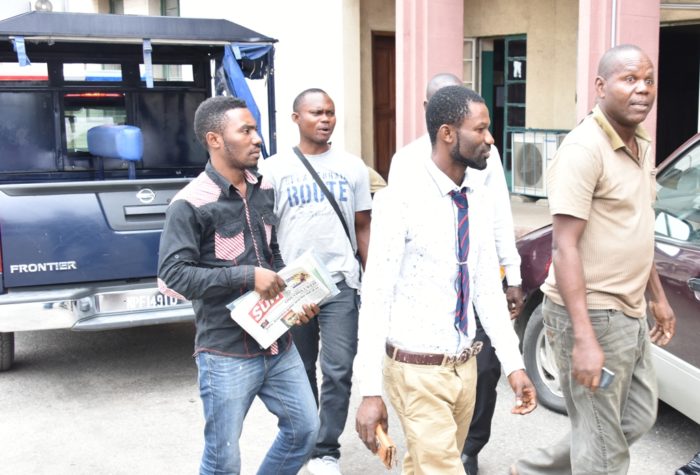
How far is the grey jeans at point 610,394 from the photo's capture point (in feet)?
11.1

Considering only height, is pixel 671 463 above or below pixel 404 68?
below

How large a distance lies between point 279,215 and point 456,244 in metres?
1.64

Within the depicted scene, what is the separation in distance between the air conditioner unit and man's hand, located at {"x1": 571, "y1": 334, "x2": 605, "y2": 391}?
33.1 ft

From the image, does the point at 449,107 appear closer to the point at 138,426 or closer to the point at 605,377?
the point at 605,377

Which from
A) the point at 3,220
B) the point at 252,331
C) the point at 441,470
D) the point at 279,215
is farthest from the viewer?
the point at 3,220

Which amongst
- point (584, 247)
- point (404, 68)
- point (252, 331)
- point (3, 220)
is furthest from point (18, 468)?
point (404, 68)

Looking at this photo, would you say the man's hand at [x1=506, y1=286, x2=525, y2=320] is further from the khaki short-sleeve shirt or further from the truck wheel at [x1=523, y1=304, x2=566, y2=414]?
the khaki short-sleeve shirt

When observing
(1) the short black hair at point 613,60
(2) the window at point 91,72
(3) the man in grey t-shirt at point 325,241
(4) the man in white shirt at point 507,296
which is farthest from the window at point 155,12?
(1) the short black hair at point 613,60

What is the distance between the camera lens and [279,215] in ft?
15.1

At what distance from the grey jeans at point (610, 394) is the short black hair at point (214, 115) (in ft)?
4.76

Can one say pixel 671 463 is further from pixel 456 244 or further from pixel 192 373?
pixel 192 373

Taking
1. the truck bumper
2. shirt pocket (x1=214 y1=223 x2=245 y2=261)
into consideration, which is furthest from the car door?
the truck bumper

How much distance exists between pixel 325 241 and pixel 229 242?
43.7 inches

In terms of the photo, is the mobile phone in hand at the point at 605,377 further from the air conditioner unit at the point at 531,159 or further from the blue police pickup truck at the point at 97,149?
the air conditioner unit at the point at 531,159
